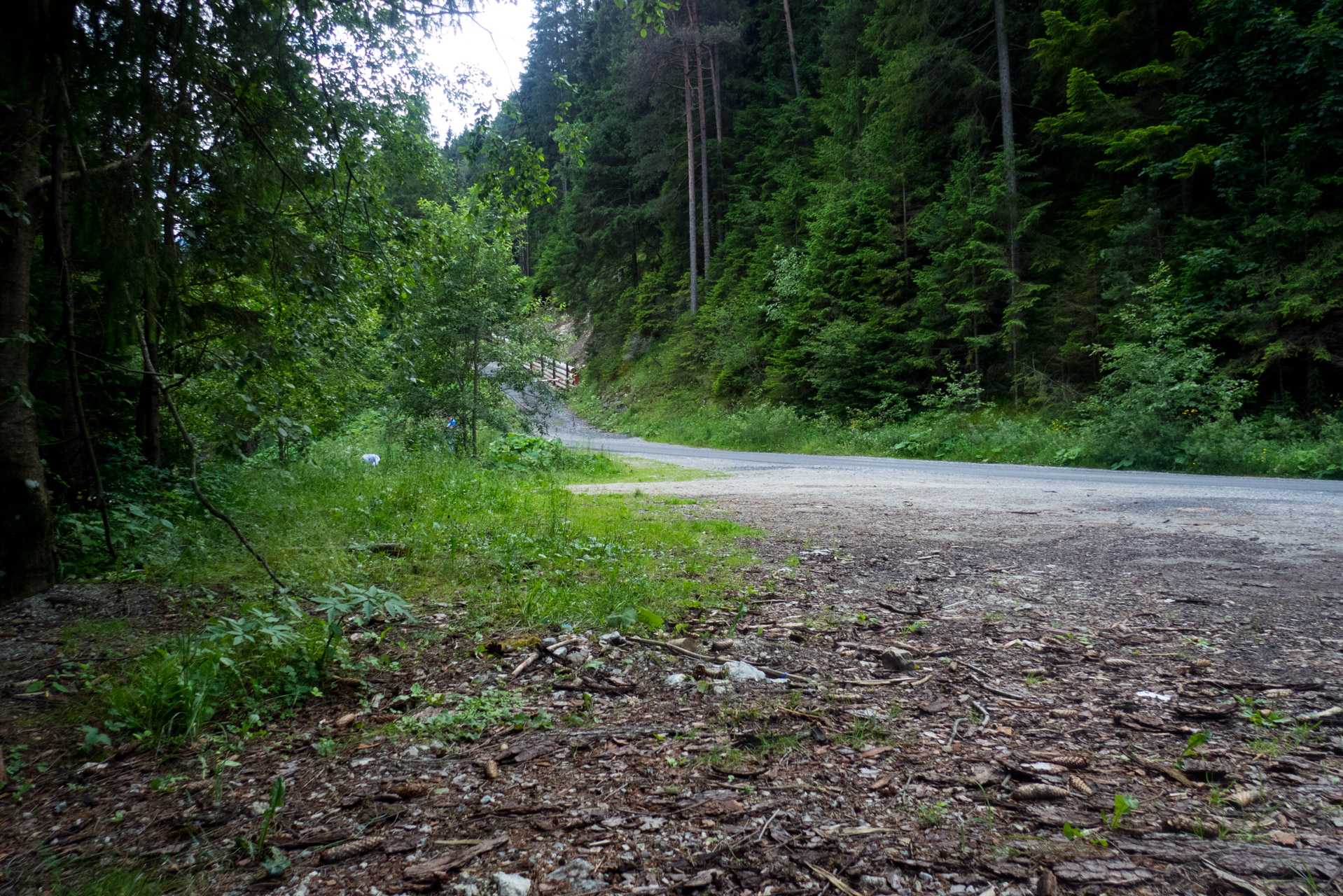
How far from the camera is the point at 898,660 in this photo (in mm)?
2936

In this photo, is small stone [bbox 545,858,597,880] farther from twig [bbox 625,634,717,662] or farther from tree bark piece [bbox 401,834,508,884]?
twig [bbox 625,634,717,662]

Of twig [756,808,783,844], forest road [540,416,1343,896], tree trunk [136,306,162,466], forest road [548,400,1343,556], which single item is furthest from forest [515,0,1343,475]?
twig [756,808,783,844]

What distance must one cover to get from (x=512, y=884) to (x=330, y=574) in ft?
9.57

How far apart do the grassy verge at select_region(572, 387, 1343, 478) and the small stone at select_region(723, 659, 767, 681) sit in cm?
1218

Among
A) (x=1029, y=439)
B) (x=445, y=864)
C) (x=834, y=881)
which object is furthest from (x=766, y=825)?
(x=1029, y=439)

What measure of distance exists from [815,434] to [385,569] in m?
16.1

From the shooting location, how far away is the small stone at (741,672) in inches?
109

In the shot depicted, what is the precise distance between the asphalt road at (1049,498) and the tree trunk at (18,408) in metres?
5.74

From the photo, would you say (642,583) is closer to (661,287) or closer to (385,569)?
(385,569)

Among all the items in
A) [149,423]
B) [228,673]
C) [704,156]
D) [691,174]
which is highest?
[704,156]

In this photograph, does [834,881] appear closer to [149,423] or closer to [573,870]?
[573,870]

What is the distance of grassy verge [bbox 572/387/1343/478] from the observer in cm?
1101

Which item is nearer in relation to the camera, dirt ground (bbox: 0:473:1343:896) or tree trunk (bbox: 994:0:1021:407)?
dirt ground (bbox: 0:473:1343:896)

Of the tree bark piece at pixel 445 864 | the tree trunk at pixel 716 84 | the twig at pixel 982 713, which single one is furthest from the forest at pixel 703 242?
the twig at pixel 982 713
